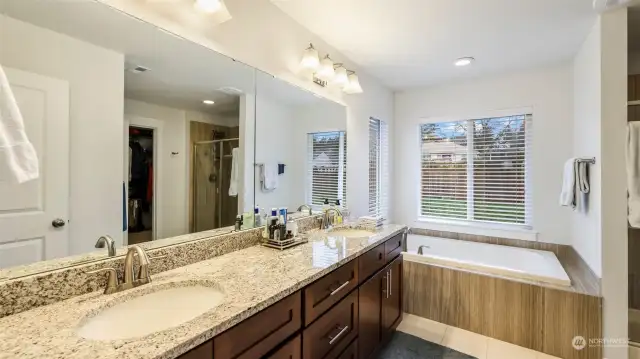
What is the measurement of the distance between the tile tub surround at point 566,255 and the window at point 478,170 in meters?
0.22

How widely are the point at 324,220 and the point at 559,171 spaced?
98.9 inches

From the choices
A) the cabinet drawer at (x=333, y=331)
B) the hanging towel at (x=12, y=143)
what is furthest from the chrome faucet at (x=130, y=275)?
the cabinet drawer at (x=333, y=331)

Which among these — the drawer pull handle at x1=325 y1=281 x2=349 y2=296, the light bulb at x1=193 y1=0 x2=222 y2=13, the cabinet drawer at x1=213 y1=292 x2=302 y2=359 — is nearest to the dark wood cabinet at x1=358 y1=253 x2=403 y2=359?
the drawer pull handle at x1=325 y1=281 x2=349 y2=296

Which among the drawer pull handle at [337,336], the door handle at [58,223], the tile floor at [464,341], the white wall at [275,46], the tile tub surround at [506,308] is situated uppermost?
the white wall at [275,46]

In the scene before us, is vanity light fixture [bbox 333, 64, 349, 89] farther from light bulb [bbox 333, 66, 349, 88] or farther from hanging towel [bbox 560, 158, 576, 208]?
hanging towel [bbox 560, 158, 576, 208]

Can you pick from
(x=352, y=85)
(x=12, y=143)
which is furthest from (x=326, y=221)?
(x=12, y=143)

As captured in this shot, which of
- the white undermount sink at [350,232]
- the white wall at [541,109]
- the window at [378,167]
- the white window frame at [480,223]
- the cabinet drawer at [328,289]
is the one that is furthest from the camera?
the window at [378,167]

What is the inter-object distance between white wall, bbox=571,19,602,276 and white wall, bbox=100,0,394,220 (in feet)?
5.95

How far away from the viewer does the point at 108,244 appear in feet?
3.78

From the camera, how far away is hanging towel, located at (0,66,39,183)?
85 centimetres

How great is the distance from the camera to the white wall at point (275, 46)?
56.6 inches

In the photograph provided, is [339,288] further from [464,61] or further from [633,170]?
[464,61]

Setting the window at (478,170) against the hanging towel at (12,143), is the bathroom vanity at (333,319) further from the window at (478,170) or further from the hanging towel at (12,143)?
the window at (478,170)

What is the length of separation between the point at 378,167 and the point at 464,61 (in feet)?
4.56
